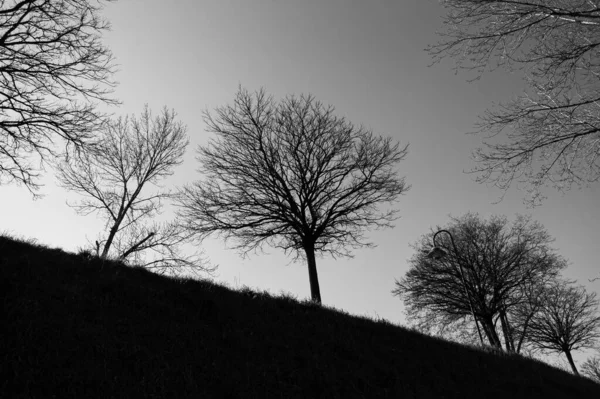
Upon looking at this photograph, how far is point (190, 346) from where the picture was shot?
4.54m

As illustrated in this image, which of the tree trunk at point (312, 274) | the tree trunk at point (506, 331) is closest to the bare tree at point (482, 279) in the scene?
the tree trunk at point (506, 331)

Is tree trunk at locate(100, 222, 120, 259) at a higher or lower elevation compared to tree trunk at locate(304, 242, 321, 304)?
higher

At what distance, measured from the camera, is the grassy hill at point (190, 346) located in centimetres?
353

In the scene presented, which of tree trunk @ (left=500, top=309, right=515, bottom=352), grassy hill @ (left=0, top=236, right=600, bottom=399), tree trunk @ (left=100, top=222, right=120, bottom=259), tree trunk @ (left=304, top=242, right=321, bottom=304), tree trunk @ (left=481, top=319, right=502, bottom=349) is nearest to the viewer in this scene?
grassy hill @ (left=0, top=236, right=600, bottom=399)

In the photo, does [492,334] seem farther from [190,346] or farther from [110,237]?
[110,237]

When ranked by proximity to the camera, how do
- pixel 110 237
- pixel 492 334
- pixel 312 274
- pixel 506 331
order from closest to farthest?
pixel 312 274 → pixel 110 237 → pixel 492 334 → pixel 506 331

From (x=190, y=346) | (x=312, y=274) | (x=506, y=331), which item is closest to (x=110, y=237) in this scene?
(x=312, y=274)

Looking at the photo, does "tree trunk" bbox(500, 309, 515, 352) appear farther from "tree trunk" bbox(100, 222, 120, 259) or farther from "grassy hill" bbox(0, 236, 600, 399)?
"tree trunk" bbox(100, 222, 120, 259)

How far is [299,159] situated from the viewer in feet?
43.5

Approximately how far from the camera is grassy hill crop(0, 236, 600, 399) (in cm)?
353

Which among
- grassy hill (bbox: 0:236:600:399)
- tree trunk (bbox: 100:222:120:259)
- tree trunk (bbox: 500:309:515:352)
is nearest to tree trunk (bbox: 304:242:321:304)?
grassy hill (bbox: 0:236:600:399)

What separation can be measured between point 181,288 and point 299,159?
8059 millimetres

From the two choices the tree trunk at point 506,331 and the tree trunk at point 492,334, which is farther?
the tree trunk at point 506,331

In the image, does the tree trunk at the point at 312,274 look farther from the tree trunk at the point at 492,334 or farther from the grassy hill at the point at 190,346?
the tree trunk at the point at 492,334
